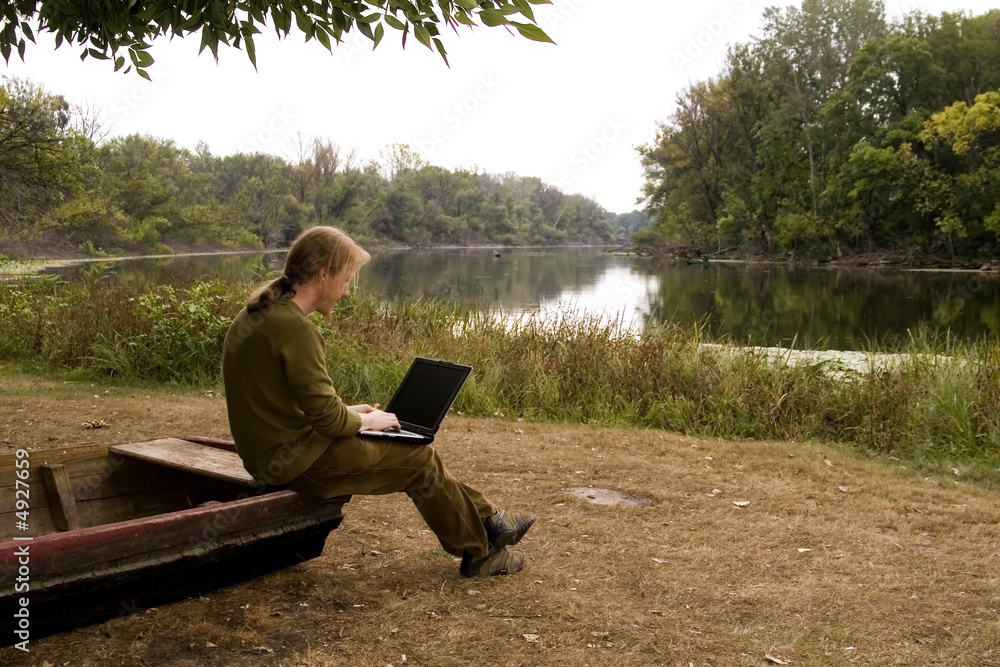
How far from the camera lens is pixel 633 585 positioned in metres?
Answer: 3.83

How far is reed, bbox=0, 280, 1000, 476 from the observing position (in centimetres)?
798

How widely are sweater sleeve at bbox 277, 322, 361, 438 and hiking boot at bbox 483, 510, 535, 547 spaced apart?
85cm

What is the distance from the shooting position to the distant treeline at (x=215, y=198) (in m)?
20.2

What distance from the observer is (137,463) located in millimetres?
3799

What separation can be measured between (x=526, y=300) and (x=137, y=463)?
63.7ft

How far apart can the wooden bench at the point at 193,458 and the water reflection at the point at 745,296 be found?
8417 millimetres

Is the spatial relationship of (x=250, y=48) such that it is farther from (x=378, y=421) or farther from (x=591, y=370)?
(x=591, y=370)

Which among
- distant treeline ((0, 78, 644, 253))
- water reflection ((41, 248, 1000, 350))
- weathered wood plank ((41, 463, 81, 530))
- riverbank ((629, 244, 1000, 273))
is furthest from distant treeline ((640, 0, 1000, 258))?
weathered wood plank ((41, 463, 81, 530))

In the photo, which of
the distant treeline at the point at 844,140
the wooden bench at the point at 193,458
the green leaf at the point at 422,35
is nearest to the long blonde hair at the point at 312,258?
the wooden bench at the point at 193,458

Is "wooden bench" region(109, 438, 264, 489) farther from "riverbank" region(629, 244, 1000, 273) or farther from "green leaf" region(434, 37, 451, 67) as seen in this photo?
"riverbank" region(629, 244, 1000, 273)

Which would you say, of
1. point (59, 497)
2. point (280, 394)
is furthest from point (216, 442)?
point (280, 394)

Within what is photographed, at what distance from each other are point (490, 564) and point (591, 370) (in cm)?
568

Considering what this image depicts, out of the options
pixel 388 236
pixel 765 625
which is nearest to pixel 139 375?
pixel 765 625

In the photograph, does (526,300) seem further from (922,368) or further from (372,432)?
(372,432)
